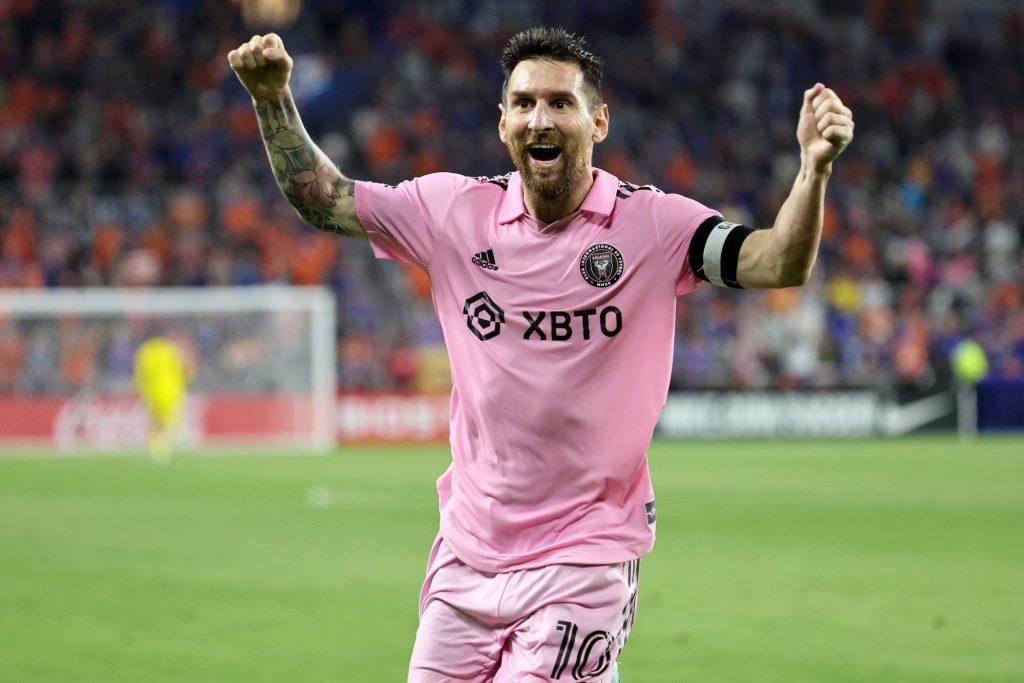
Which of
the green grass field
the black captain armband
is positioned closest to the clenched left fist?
the black captain armband

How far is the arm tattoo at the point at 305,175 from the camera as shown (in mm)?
4164

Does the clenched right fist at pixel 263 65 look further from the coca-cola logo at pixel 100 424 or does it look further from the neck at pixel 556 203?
the coca-cola logo at pixel 100 424

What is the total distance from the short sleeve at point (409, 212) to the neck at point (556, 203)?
0.87ft

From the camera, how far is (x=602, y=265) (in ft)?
12.5

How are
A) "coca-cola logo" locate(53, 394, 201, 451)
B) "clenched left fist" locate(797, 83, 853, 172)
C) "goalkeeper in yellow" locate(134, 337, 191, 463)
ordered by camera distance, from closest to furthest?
"clenched left fist" locate(797, 83, 853, 172) < "goalkeeper in yellow" locate(134, 337, 191, 463) < "coca-cola logo" locate(53, 394, 201, 451)

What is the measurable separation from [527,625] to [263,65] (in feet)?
5.29

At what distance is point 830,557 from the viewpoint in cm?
1132

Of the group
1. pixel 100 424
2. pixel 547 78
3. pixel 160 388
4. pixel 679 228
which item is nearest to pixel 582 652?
pixel 679 228

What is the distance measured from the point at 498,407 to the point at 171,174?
2421 cm

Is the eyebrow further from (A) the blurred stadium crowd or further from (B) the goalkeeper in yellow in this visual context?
(A) the blurred stadium crowd

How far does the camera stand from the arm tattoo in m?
4.16

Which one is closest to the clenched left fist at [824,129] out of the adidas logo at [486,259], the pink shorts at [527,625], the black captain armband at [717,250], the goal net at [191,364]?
the black captain armband at [717,250]

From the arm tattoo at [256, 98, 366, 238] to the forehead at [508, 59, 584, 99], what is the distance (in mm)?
594

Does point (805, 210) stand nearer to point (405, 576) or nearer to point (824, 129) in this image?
point (824, 129)
